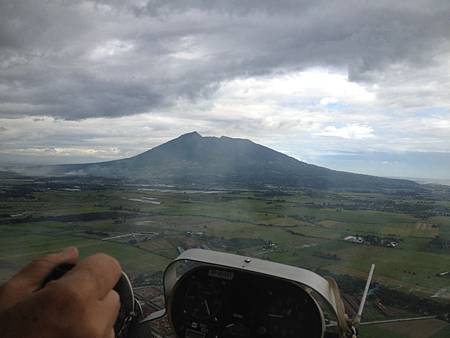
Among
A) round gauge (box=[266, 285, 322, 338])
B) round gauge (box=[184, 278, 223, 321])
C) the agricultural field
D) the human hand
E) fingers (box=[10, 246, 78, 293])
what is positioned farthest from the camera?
the agricultural field

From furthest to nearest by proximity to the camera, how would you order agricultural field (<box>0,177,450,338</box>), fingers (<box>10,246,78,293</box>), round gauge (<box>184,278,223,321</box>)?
agricultural field (<box>0,177,450,338</box>)
round gauge (<box>184,278,223,321</box>)
fingers (<box>10,246,78,293</box>)

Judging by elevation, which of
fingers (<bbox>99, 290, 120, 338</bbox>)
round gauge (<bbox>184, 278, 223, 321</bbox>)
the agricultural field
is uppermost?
fingers (<bbox>99, 290, 120, 338</bbox>)

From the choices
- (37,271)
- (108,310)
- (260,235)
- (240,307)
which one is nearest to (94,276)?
(108,310)

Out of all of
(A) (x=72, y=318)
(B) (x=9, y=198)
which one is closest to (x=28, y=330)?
(A) (x=72, y=318)

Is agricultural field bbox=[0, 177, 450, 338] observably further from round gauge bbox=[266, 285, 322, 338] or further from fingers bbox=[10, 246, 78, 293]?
fingers bbox=[10, 246, 78, 293]

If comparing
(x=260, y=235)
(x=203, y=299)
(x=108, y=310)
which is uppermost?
(x=108, y=310)

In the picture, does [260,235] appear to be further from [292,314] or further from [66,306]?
[66,306]

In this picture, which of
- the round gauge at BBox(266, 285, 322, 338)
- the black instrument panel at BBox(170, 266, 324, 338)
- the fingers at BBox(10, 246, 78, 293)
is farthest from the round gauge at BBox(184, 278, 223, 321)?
the fingers at BBox(10, 246, 78, 293)

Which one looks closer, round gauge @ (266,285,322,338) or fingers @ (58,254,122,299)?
fingers @ (58,254,122,299)

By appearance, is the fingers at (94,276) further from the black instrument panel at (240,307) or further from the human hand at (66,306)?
the black instrument panel at (240,307)
